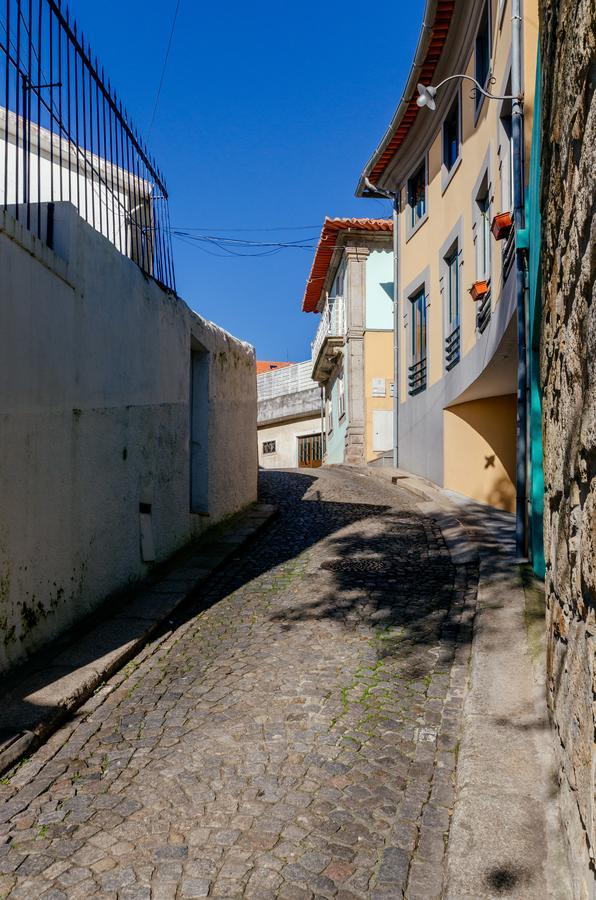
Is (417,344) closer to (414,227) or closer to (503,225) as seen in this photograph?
(414,227)

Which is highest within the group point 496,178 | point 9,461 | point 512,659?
point 496,178

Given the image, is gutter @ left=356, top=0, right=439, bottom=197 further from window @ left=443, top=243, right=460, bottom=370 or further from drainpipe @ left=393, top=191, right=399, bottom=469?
window @ left=443, top=243, right=460, bottom=370

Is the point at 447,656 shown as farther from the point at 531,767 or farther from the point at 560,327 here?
the point at 560,327

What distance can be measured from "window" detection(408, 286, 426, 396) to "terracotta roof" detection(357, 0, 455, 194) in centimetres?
289

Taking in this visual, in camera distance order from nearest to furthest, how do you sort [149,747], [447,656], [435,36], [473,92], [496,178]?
[149,747], [447,656], [496,178], [473,92], [435,36]

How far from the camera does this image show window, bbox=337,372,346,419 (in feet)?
66.0

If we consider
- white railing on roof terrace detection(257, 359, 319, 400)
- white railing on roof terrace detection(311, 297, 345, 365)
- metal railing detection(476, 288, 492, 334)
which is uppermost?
white railing on roof terrace detection(311, 297, 345, 365)

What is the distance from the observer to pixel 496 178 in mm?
8906

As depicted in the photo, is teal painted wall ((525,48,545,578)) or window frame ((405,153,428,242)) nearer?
teal painted wall ((525,48,545,578))

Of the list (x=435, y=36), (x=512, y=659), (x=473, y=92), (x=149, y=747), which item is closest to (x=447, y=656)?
(x=512, y=659)

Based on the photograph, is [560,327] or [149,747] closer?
[560,327]

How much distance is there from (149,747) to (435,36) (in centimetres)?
1126

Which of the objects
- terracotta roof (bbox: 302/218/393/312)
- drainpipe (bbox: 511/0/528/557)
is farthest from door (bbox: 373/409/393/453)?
drainpipe (bbox: 511/0/528/557)

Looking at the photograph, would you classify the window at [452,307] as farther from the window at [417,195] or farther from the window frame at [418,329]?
the window at [417,195]
